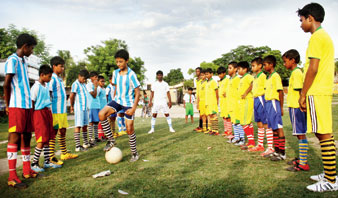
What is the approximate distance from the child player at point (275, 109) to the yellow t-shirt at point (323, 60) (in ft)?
5.27

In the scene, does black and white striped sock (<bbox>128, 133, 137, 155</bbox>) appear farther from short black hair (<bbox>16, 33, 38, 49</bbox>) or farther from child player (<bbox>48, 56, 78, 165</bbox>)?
short black hair (<bbox>16, 33, 38, 49</bbox>)

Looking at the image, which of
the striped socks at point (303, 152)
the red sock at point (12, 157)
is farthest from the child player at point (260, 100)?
the red sock at point (12, 157)

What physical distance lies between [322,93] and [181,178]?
8.30 ft

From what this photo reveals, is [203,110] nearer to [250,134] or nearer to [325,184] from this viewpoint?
[250,134]

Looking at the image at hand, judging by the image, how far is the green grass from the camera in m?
3.03

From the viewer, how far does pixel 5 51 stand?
1256 inches

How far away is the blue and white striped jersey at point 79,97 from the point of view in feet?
20.2

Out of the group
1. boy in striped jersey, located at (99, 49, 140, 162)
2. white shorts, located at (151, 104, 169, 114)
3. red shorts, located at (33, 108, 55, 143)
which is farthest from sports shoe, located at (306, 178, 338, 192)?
white shorts, located at (151, 104, 169, 114)

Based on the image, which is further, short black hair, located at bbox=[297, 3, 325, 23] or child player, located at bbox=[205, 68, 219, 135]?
child player, located at bbox=[205, 68, 219, 135]

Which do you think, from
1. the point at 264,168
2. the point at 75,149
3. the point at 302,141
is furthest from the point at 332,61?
the point at 75,149

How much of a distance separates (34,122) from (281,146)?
5.19 m

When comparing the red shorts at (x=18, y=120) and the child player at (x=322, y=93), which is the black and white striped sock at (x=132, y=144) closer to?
the red shorts at (x=18, y=120)

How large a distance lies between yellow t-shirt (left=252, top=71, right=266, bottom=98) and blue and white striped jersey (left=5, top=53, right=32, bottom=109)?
4973 mm

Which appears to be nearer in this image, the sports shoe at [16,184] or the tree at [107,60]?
the sports shoe at [16,184]
